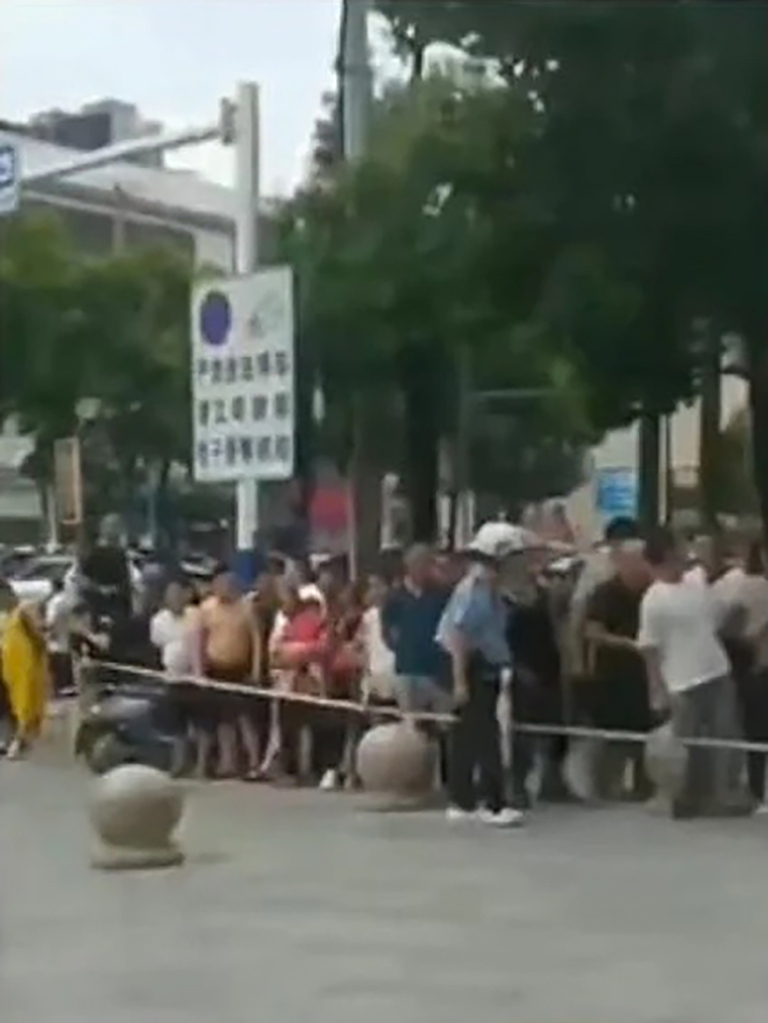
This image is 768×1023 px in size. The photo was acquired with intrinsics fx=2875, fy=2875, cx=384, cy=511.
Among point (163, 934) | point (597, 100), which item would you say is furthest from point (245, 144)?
point (163, 934)

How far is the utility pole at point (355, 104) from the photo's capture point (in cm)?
1205

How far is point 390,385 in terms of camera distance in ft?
73.3

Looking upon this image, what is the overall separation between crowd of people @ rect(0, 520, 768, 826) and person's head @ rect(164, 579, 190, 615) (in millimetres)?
859

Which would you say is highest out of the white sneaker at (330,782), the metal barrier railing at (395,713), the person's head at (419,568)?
the person's head at (419,568)

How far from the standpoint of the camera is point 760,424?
17.5 metres

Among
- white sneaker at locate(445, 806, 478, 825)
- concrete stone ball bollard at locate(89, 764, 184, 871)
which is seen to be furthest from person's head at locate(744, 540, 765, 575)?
concrete stone ball bollard at locate(89, 764, 184, 871)

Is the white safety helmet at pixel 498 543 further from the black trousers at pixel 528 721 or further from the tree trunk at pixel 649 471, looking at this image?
the tree trunk at pixel 649 471

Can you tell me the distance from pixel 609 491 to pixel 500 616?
19.8 metres

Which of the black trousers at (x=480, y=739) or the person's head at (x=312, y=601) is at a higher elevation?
the person's head at (x=312, y=601)

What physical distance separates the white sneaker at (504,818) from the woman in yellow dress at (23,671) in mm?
6634

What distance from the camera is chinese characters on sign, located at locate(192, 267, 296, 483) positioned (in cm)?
1806

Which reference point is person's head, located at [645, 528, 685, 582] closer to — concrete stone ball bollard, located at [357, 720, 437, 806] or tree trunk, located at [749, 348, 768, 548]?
tree trunk, located at [749, 348, 768, 548]

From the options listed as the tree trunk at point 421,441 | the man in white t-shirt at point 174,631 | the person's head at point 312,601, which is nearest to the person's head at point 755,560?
the person's head at point 312,601

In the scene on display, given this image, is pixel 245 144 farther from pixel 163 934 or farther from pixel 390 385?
pixel 163 934
